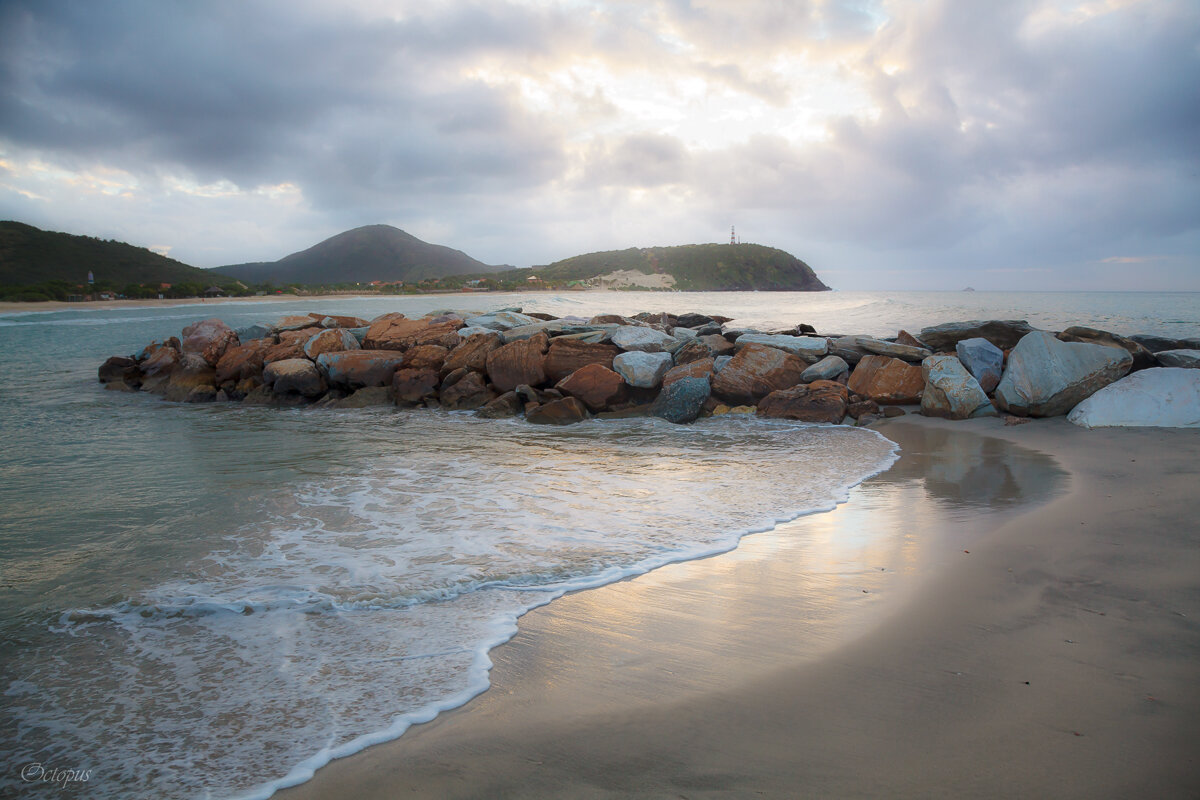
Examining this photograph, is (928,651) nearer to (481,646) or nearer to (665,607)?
(665,607)

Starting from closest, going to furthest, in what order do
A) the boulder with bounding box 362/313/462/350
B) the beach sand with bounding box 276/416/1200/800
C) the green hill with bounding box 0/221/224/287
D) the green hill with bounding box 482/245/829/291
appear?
the beach sand with bounding box 276/416/1200/800
the boulder with bounding box 362/313/462/350
the green hill with bounding box 0/221/224/287
the green hill with bounding box 482/245/829/291

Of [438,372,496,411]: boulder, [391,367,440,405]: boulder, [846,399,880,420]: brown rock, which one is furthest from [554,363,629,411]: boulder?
[846,399,880,420]: brown rock

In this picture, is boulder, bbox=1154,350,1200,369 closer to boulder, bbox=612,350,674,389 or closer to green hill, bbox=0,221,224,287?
boulder, bbox=612,350,674,389

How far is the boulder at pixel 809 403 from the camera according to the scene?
8.03m

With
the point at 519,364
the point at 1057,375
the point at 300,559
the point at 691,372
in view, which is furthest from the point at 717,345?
the point at 300,559

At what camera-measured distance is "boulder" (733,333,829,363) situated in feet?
32.0

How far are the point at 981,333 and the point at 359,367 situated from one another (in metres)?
10.5

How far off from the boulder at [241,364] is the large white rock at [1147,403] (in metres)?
12.8

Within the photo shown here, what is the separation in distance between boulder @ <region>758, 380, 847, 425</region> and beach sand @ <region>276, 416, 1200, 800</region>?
4.14 metres

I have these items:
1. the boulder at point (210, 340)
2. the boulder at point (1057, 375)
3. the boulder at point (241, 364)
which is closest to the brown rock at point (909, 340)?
the boulder at point (1057, 375)

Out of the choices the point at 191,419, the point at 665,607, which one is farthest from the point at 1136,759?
the point at 191,419

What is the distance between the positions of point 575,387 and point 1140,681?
738 centimetres

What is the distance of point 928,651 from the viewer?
7.86 feet

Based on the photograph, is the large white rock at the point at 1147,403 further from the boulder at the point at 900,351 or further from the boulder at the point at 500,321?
the boulder at the point at 500,321
